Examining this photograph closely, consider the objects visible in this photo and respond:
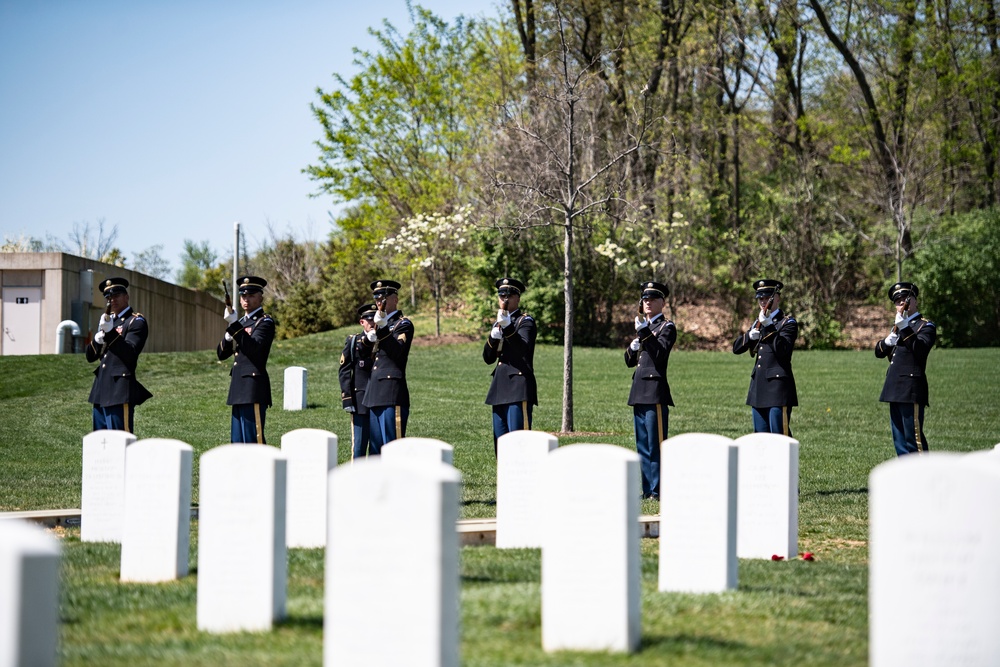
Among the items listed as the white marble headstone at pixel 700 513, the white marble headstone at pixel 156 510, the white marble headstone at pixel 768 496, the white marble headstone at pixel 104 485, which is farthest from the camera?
the white marble headstone at pixel 104 485

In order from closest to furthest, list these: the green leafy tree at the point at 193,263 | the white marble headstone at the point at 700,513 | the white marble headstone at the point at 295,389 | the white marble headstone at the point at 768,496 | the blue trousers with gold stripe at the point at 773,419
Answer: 1. the white marble headstone at the point at 700,513
2. the white marble headstone at the point at 768,496
3. the blue trousers with gold stripe at the point at 773,419
4. the white marble headstone at the point at 295,389
5. the green leafy tree at the point at 193,263

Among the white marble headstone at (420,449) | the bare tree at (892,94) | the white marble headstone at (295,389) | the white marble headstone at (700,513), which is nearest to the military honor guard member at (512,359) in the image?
the white marble headstone at (420,449)

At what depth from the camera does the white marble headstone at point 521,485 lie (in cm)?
796

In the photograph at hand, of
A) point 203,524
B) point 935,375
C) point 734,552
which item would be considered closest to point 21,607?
point 203,524

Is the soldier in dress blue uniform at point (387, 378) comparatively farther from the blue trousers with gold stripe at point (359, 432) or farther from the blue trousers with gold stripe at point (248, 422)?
the blue trousers with gold stripe at point (248, 422)

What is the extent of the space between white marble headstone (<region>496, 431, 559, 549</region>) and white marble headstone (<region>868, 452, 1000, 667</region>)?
12.6 feet

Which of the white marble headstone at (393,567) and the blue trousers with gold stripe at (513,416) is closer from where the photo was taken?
the white marble headstone at (393,567)

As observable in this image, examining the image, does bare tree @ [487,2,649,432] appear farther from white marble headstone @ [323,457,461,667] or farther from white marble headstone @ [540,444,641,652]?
white marble headstone @ [323,457,461,667]

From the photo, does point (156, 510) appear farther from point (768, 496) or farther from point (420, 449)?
point (768, 496)

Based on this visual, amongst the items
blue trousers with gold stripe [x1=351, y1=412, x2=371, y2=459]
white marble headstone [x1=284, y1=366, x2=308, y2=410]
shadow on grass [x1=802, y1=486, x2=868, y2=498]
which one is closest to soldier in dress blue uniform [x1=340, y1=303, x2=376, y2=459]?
blue trousers with gold stripe [x1=351, y1=412, x2=371, y2=459]

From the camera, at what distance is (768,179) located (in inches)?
1523

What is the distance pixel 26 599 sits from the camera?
3568 mm

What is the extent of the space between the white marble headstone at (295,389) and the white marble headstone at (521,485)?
39.8 ft

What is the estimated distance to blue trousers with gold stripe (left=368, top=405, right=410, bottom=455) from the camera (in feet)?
35.9
